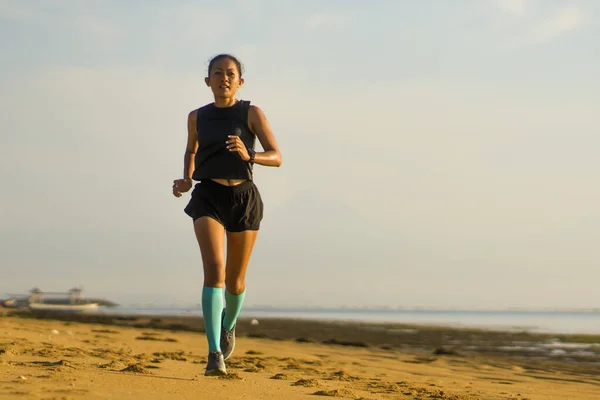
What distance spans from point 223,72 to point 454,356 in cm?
828

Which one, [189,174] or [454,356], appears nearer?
[189,174]

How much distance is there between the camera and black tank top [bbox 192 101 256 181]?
15.9ft

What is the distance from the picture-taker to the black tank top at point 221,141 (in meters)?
4.84

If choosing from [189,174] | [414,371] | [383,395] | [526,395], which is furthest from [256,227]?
[414,371]

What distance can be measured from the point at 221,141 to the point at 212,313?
1.19 meters

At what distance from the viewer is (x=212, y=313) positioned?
4652 mm

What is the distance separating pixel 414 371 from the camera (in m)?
8.13

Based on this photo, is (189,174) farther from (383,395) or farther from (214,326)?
(383,395)

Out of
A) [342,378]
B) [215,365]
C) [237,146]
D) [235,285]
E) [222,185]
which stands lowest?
[342,378]

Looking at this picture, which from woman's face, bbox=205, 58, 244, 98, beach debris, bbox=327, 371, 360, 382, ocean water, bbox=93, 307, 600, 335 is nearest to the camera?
woman's face, bbox=205, 58, 244, 98

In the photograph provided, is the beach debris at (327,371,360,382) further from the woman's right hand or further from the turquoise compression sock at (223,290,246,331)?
the woman's right hand

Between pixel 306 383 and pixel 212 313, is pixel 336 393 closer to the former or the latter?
pixel 306 383

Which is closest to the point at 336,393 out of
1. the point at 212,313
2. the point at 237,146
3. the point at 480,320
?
the point at 212,313

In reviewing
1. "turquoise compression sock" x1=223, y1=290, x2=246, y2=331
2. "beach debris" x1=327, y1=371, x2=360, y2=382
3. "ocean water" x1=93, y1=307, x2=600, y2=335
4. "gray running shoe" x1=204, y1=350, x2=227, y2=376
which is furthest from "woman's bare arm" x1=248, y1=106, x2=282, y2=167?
"ocean water" x1=93, y1=307, x2=600, y2=335
